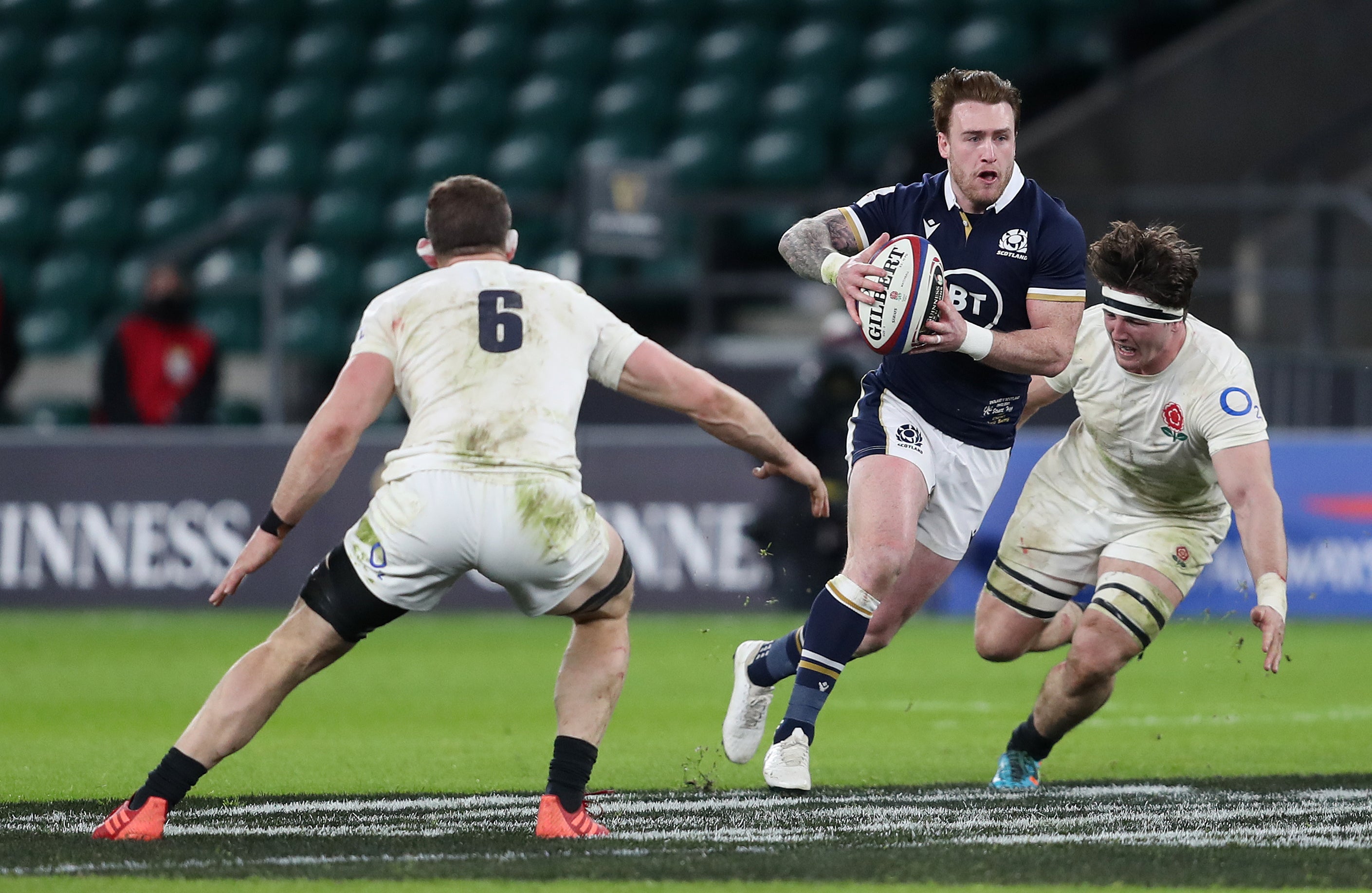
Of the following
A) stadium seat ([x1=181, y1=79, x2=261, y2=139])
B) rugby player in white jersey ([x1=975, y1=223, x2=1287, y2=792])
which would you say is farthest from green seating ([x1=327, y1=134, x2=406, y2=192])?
rugby player in white jersey ([x1=975, y1=223, x2=1287, y2=792])

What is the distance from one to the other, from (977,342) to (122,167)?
53.4ft

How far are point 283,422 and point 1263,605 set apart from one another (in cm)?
1078

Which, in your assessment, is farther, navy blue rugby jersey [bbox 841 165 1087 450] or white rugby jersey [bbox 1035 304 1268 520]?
navy blue rugby jersey [bbox 841 165 1087 450]

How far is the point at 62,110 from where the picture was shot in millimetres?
21281

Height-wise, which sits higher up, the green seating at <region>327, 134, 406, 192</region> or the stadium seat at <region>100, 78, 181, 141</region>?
the stadium seat at <region>100, 78, 181, 141</region>

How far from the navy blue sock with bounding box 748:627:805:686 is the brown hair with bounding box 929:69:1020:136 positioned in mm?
1825

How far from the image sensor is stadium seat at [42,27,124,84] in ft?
70.7

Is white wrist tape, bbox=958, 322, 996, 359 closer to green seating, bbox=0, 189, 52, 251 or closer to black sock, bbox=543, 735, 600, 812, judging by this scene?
black sock, bbox=543, 735, 600, 812

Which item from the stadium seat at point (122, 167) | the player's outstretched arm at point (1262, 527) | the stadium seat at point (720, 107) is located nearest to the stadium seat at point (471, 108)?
the stadium seat at point (720, 107)

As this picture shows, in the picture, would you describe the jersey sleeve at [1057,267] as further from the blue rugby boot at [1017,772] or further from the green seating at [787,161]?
the green seating at [787,161]

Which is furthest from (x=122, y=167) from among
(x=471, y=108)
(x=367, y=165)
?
(x=471, y=108)

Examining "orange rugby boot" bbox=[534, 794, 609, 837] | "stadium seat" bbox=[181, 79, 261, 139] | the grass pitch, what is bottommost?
the grass pitch

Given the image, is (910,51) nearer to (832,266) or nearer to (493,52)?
(493,52)

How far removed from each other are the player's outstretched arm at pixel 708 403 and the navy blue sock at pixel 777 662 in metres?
1.05
